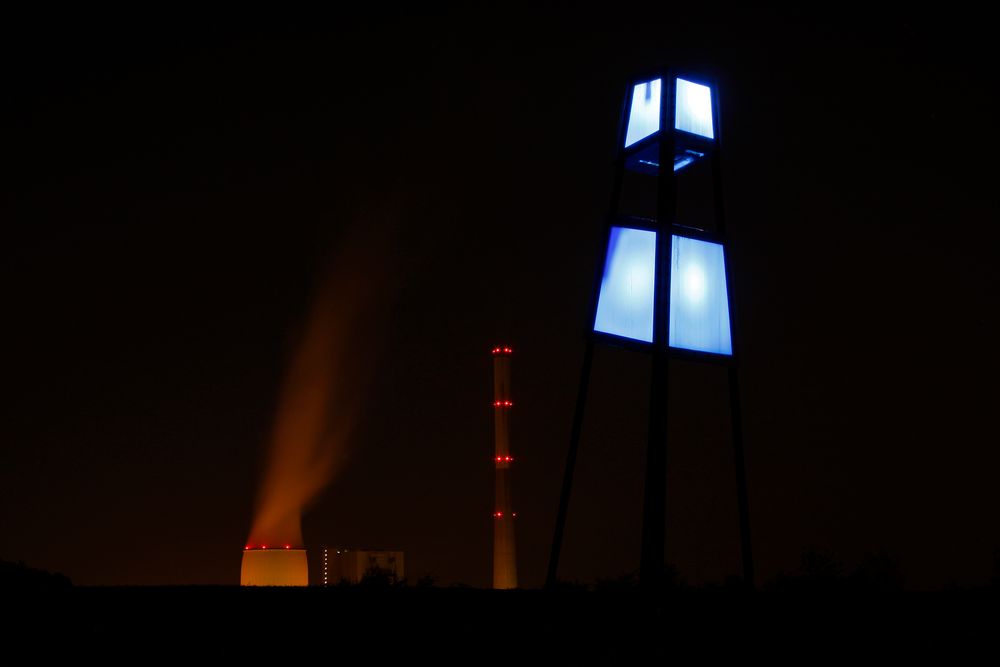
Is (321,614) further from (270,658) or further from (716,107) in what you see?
(716,107)

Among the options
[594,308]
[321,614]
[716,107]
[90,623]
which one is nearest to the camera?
[90,623]

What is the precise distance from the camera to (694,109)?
15008 millimetres

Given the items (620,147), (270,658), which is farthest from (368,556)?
(270,658)

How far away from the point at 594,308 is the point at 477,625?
596 centimetres

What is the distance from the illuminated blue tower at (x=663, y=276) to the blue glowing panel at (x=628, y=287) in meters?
0.01

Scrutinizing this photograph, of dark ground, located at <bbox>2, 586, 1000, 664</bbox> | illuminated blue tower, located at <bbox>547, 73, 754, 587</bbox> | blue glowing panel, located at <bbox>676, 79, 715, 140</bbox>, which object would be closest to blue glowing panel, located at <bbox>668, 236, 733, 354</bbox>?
illuminated blue tower, located at <bbox>547, 73, 754, 587</bbox>

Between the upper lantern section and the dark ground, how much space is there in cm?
623

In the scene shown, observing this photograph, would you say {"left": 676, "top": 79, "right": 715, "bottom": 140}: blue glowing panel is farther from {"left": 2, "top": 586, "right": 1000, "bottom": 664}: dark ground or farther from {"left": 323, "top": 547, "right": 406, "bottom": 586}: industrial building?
{"left": 323, "top": 547, "right": 406, "bottom": 586}: industrial building

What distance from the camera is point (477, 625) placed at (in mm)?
9070

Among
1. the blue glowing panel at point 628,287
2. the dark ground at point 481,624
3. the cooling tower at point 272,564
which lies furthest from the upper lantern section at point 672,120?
the cooling tower at point 272,564

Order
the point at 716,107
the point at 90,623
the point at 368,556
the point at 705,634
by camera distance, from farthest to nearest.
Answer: the point at 368,556, the point at 716,107, the point at 705,634, the point at 90,623

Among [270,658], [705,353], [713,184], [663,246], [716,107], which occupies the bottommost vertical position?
[270,658]

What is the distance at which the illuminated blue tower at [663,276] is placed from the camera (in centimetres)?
1412

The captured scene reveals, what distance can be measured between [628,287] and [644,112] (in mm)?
2407
